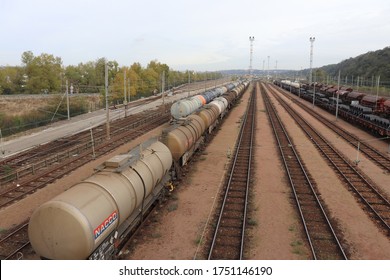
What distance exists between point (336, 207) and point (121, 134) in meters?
27.2

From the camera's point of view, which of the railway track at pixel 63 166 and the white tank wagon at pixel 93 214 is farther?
the railway track at pixel 63 166

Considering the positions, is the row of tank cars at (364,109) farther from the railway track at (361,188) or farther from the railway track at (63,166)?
the railway track at (63,166)

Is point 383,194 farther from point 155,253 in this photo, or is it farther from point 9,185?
point 9,185

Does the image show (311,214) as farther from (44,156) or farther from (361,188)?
(44,156)

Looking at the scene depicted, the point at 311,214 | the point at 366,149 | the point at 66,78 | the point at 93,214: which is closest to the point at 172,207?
the point at 311,214

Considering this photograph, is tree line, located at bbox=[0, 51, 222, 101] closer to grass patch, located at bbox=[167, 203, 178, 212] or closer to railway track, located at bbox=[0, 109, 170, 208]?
railway track, located at bbox=[0, 109, 170, 208]

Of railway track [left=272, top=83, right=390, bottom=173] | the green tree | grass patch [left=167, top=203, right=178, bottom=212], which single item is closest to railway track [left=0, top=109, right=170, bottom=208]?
grass patch [left=167, top=203, right=178, bottom=212]

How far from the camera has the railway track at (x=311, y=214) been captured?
1364 centimetres

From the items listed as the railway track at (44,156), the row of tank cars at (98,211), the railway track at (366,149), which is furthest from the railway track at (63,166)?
the railway track at (366,149)

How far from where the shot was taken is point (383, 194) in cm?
1994

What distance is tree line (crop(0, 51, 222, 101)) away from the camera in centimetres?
7375

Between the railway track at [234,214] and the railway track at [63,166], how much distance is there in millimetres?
12351

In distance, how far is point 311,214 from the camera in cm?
1709

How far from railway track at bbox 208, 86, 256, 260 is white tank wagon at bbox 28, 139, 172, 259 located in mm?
3909
